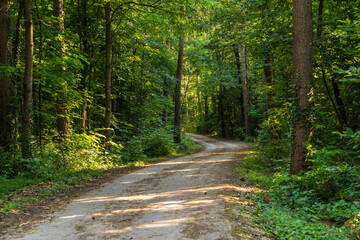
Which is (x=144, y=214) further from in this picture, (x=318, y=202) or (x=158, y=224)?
(x=318, y=202)

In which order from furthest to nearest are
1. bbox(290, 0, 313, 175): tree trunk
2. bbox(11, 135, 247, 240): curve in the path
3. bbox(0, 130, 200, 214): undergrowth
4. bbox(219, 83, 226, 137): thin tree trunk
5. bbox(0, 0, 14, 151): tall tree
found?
bbox(219, 83, 226, 137): thin tree trunk → bbox(0, 0, 14, 151): tall tree → bbox(290, 0, 313, 175): tree trunk → bbox(0, 130, 200, 214): undergrowth → bbox(11, 135, 247, 240): curve in the path

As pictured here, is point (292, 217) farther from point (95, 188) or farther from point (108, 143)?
point (108, 143)

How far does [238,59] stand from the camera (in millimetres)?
30000

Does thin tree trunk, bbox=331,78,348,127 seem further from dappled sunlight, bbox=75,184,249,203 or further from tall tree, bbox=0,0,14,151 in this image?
tall tree, bbox=0,0,14,151

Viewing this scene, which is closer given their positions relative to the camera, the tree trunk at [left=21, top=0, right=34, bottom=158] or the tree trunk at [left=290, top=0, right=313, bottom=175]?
the tree trunk at [left=290, top=0, right=313, bottom=175]

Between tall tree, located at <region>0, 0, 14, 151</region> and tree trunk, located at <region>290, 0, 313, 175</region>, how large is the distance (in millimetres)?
9949

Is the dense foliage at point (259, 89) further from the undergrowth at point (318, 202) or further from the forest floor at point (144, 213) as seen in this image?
the forest floor at point (144, 213)

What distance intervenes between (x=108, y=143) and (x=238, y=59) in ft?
74.3

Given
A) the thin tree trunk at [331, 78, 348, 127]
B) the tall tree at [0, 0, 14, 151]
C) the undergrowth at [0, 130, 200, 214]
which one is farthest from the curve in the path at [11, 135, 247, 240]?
the thin tree trunk at [331, 78, 348, 127]

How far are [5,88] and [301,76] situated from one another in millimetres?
10321

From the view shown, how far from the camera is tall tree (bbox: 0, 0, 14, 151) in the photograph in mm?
8617

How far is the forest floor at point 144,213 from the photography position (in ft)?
12.4

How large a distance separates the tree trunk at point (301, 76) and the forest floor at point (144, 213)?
5.77 ft

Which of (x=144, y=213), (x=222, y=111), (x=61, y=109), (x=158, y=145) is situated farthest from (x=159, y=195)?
(x=222, y=111)
